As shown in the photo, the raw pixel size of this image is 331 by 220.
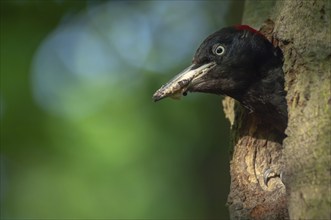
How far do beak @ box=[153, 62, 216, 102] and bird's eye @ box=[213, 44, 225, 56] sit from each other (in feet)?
0.22

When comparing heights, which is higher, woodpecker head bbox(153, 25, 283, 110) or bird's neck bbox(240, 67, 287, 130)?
woodpecker head bbox(153, 25, 283, 110)

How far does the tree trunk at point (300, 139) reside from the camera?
2.64 m

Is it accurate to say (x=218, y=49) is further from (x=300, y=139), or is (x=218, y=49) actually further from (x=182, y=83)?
(x=300, y=139)

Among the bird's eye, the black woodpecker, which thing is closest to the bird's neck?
the black woodpecker

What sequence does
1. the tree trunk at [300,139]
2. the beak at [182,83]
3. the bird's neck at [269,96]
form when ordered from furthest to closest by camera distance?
the bird's neck at [269,96] → the beak at [182,83] → the tree trunk at [300,139]

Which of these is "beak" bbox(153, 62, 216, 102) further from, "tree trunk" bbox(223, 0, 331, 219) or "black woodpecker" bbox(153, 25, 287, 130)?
"tree trunk" bbox(223, 0, 331, 219)

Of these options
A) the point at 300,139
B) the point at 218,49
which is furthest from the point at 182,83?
the point at 300,139

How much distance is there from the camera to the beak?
12.6 feet

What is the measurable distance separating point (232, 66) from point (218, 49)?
13cm

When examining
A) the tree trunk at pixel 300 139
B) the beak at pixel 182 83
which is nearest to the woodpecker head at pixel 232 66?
the beak at pixel 182 83

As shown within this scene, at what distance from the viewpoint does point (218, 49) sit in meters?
3.94

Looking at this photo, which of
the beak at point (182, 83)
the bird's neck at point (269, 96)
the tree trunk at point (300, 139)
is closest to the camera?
the tree trunk at point (300, 139)

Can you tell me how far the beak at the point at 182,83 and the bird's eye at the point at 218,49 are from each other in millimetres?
67

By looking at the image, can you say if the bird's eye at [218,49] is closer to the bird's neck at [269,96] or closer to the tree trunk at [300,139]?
the bird's neck at [269,96]
